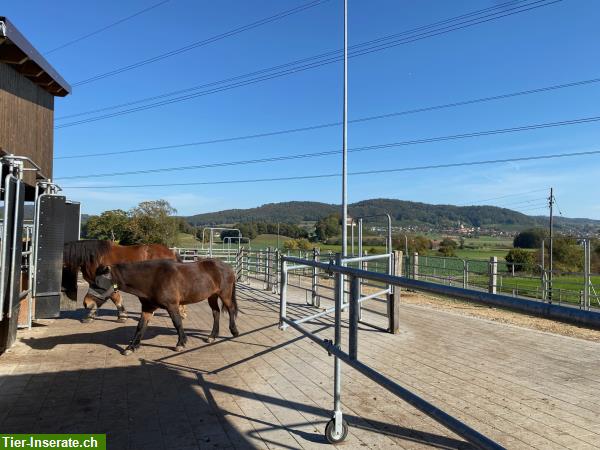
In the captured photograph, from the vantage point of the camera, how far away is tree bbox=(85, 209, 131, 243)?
4257 centimetres

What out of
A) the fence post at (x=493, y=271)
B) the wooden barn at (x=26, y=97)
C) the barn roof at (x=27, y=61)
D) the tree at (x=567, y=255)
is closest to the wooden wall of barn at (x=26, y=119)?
the wooden barn at (x=26, y=97)

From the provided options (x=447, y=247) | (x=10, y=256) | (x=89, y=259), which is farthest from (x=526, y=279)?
(x=447, y=247)

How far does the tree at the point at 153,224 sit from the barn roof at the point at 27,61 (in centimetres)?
2969

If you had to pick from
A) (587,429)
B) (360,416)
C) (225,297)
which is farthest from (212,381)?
(587,429)

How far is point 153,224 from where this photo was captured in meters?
42.9

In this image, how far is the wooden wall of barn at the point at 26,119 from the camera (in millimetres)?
9617

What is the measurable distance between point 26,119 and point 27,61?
4.60 feet

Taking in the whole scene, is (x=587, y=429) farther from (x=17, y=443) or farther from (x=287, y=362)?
(x=17, y=443)

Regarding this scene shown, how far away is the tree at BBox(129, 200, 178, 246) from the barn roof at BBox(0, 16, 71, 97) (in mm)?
29694

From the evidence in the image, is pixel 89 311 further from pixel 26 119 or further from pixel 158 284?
pixel 26 119

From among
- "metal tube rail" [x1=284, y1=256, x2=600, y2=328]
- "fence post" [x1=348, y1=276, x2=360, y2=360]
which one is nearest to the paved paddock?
"fence post" [x1=348, y1=276, x2=360, y2=360]

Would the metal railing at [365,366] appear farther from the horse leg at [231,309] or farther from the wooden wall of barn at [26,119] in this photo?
the wooden wall of barn at [26,119]

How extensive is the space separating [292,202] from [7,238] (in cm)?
7306

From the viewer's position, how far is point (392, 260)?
6961 millimetres
